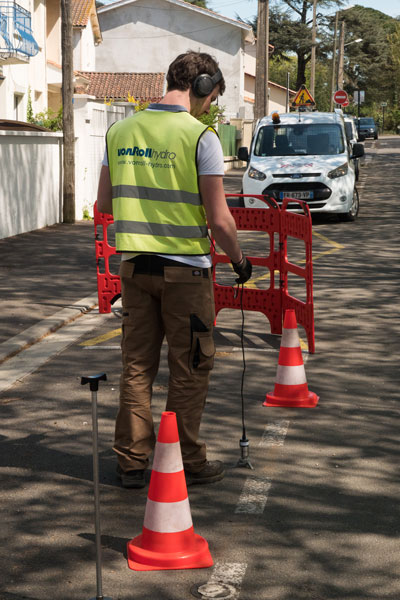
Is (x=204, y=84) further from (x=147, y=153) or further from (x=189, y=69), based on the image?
(x=147, y=153)

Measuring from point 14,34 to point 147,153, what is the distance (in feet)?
79.4

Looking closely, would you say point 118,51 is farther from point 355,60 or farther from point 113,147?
point 113,147

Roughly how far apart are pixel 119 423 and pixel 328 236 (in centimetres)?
1269

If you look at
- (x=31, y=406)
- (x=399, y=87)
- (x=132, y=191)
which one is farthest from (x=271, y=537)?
(x=399, y=87)

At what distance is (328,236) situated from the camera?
17.5 metres

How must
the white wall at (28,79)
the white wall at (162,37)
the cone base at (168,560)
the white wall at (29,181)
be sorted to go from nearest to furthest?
the cone base at (168,560) → the white wall at (29,181) → the white wall at (28,79) → the white wall at (162,37)

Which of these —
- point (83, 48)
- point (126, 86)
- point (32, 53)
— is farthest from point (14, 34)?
point (126, 86)

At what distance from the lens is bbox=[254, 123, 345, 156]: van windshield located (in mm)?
19938

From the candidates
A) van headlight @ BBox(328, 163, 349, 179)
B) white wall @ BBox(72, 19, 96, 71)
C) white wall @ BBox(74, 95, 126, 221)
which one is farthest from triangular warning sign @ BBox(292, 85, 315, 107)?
van headlight @ BBox(328, 163, 349, 179)

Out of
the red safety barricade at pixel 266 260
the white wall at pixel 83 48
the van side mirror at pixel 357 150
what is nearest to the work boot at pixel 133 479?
the red safety barricade at pixel 266 260

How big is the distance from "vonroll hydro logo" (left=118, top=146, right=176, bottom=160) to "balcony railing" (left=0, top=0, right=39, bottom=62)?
2305cm

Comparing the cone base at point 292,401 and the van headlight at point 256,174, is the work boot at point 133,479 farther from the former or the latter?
the van headlight at point 256,174

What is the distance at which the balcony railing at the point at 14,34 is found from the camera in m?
27.2

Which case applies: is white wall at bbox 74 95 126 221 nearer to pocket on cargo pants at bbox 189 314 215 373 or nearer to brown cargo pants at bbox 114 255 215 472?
brown cargo pants at bbox 114 255 215 472
